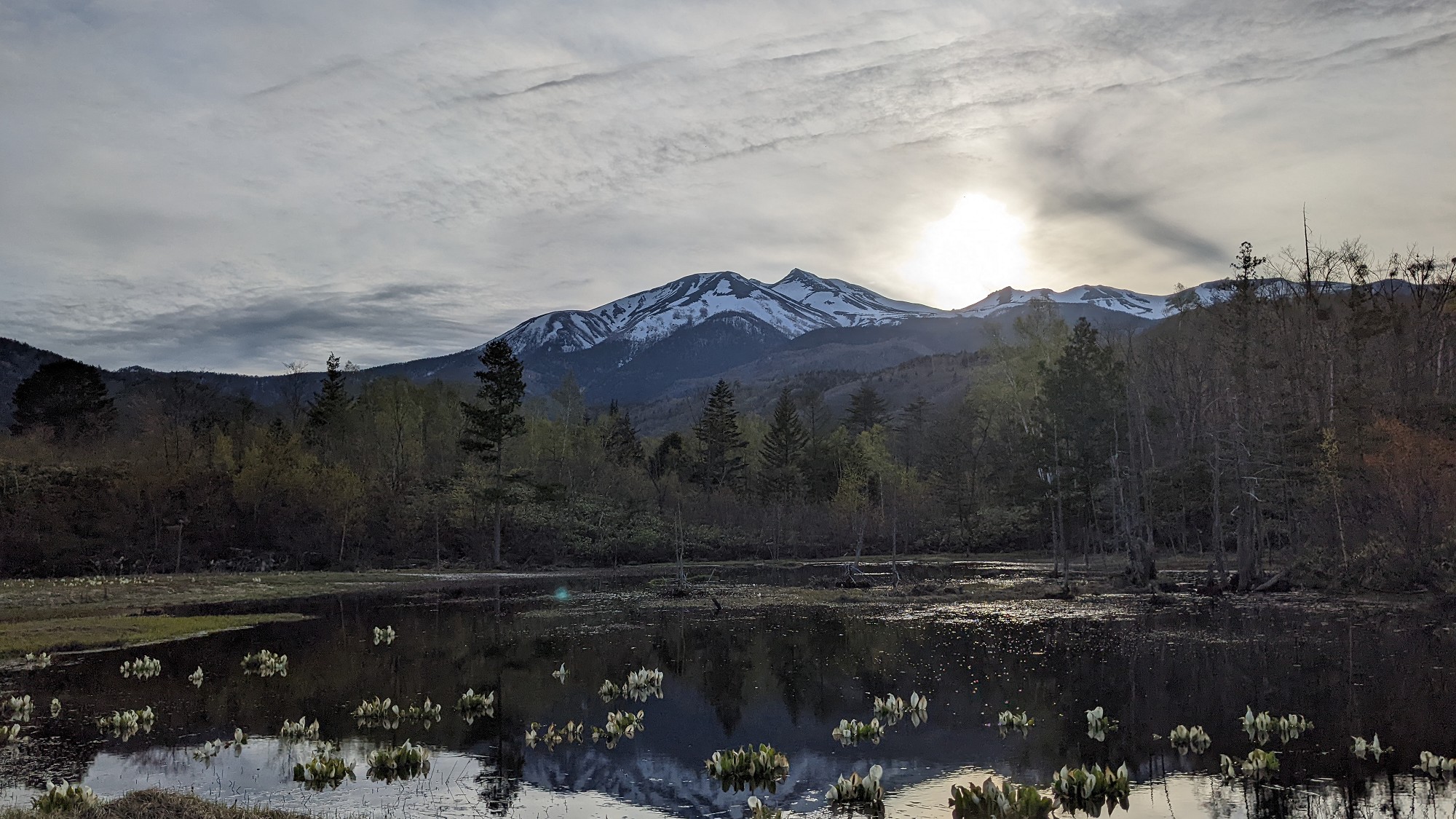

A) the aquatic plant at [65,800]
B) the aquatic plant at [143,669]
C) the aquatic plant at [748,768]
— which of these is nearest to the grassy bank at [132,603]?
the aquatic plant at [143,669]

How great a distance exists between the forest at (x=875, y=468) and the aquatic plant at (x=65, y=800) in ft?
139

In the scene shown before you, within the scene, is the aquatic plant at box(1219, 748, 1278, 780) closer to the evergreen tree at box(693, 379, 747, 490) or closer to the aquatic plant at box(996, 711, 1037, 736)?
the aquatic plant at box(996, 711, 1037, 736)

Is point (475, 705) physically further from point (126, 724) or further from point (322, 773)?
point (126, 724)

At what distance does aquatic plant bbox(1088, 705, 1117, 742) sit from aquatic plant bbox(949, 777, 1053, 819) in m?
5.45

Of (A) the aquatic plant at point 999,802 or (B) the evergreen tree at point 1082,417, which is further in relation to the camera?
(B) the evergreen tree at point 1082,417

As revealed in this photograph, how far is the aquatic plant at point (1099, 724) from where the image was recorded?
57.2ft

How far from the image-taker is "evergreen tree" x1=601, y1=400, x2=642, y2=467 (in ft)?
342

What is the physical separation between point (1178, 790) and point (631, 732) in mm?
10177

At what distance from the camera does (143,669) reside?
1040 inches

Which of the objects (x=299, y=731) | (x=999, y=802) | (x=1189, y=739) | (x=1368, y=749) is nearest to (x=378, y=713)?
(x=299, y=731)

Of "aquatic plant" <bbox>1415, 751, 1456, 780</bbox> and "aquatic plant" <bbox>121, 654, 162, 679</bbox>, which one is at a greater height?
"aquatic plant" <bbox>1415, 751, 1456, 780</bbox>

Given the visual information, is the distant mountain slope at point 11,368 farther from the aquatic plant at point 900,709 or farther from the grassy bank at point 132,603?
the aquatic plant at point 900,709

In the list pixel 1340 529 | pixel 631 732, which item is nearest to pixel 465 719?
pixel 631 732

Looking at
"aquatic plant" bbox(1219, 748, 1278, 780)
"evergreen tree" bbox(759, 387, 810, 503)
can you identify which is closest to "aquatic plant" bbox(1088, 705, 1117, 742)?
"aquatic plant" bbox(1219, 748, 1278, 780)
